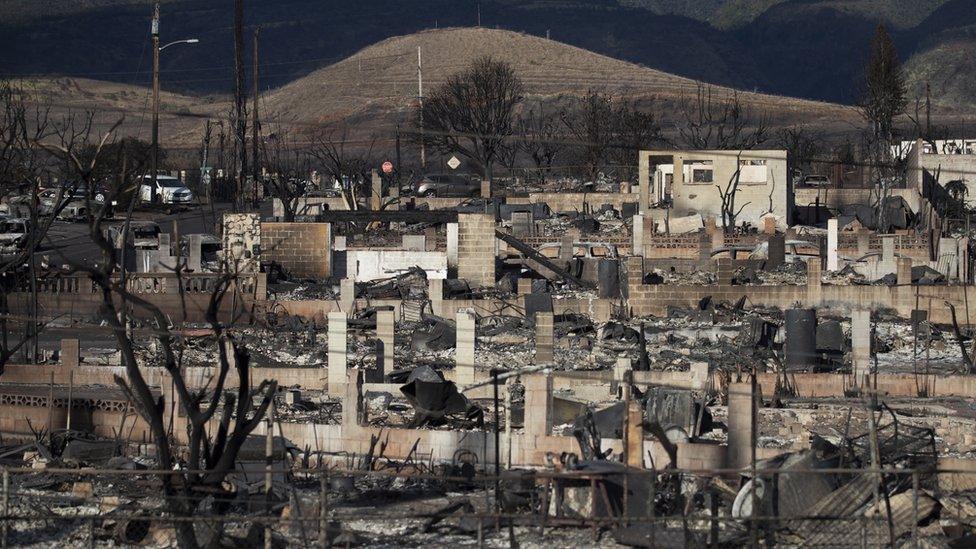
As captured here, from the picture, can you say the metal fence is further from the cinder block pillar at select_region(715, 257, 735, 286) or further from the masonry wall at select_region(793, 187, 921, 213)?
the masonry wall at select_region(793, 187, 921, 213)

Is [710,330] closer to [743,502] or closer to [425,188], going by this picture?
[743,502]

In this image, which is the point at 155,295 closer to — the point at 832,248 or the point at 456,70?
the point at 832,248

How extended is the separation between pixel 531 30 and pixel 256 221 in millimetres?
156206

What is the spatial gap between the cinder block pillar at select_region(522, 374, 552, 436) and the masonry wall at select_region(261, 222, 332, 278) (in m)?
18.7

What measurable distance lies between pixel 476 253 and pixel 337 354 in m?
12.8

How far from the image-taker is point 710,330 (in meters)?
30.0

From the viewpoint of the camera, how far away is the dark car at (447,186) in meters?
62.8

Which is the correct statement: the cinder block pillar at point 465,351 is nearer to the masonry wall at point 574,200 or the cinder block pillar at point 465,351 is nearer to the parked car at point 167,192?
the masonry wall at point 574,200

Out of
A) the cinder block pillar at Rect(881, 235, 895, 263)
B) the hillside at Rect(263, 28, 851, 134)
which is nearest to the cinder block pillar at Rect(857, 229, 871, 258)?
the cinder block pillar at Rect(881, 235, 895, 263)

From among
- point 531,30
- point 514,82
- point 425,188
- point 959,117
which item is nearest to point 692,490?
point 425,188

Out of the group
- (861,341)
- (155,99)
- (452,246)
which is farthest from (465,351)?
(155,99)

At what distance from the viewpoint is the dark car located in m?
62.8

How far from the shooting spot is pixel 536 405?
19.1m

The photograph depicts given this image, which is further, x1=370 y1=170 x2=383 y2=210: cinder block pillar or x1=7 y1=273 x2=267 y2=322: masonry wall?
x1=370 y1=170 x2=383 y2=210: cinder block pillar
